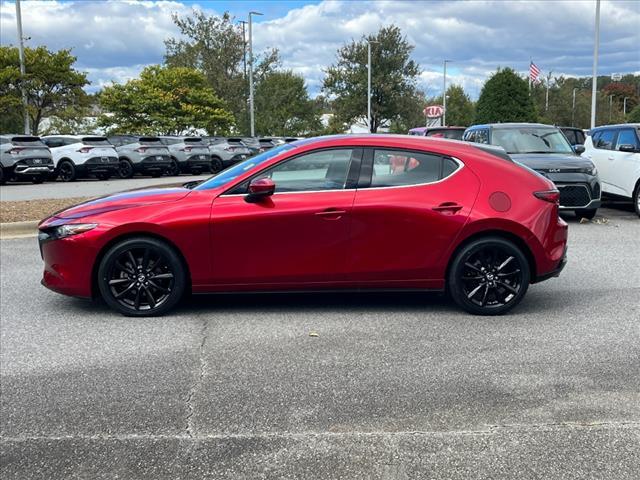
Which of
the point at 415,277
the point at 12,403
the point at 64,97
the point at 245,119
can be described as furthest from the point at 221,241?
the point at 245,119

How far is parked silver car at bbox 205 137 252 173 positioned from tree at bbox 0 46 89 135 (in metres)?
9.80

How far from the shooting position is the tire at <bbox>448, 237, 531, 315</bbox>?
18.3 feet

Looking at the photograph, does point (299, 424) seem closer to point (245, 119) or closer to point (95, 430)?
point (95, 430)

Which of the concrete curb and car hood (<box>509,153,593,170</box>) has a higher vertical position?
car hood (<box>509,153,593,170</box>)

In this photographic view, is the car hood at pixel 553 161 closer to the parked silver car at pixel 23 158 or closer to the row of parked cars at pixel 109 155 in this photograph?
the parked silver car at pixel 23 158

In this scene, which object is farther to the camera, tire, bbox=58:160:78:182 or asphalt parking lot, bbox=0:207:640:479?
tire, bbox=58:160:78:182

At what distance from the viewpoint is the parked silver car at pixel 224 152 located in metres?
27.4

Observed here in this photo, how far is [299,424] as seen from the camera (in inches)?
143

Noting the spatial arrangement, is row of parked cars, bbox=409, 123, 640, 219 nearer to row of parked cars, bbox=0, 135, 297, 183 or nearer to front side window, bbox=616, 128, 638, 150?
front side window, bbox=616, 128, 638, 150

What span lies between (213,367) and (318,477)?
162 centimetres

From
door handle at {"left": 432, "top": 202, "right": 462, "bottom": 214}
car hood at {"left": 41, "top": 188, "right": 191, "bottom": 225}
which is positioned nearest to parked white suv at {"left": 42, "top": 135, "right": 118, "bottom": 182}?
car hood at {"left": 41, "top": 188, "right": 191, "bottom": 225}

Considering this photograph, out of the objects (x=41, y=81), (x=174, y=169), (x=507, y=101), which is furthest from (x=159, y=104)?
(x=507, y=101)

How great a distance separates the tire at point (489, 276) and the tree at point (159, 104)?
3417cm

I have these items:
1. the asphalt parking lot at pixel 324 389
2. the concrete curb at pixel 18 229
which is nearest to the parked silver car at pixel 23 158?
the concrete curb at pixel 18 229
